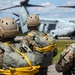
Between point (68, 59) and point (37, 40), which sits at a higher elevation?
point (68, 59)

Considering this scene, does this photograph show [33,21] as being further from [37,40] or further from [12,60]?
[12,60]

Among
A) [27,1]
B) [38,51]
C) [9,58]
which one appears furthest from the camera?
[27,1]

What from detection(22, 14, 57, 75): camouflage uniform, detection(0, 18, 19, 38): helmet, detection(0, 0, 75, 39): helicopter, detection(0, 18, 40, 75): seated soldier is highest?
detection(0, 18, 19, 38): helmet

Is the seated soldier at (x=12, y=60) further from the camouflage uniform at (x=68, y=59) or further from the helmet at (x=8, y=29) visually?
the camouflage uniform at (x=68, y=59)

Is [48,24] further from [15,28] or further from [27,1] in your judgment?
[15,28]

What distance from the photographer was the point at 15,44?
5.05 metres

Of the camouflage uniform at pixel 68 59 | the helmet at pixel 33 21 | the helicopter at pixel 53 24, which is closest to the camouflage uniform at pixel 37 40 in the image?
the helmet at pixel 33 21

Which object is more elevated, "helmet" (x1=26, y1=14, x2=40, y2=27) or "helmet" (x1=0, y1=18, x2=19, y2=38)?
"helmet" (x1=0, y1=18, x2=19, y2=38)

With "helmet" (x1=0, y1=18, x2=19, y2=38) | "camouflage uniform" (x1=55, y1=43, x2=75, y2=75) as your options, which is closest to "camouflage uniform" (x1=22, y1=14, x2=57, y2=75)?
"camouflage uniform" (x1=55, y1=43, x2=75, y2=75)

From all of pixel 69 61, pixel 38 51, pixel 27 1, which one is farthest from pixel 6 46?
pixel 27 1

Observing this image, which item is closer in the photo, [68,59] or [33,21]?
[68,59]

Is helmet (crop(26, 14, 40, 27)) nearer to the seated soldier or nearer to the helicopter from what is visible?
the seated soldier

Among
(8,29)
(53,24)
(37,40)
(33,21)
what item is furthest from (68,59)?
(53,24)

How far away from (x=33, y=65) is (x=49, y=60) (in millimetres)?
2983
